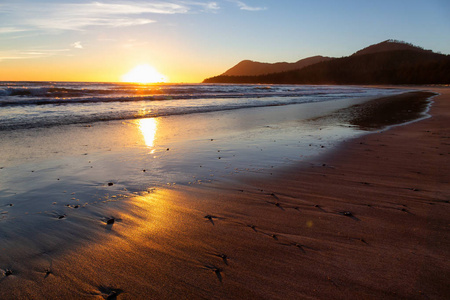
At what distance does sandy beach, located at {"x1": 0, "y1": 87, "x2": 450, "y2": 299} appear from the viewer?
6.88 feet

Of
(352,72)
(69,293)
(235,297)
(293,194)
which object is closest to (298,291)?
(235,297)

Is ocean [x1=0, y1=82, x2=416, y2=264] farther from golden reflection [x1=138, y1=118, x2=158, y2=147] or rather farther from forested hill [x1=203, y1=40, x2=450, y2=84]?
forested hill [x1=203, y1=40, x2=450, y2=84]

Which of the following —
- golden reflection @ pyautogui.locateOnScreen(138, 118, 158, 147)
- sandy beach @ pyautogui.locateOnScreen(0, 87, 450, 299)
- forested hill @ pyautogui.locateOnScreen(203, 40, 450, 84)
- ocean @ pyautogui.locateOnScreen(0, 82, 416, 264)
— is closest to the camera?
sandy beach @ pyautogui.locateOnScreen(0, 87, 450, 299)

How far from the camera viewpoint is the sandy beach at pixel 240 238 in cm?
210

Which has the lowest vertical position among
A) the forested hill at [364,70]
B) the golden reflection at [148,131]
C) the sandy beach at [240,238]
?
the sandy beach at [240,238]

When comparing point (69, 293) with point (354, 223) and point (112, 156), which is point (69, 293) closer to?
point (354, 223)

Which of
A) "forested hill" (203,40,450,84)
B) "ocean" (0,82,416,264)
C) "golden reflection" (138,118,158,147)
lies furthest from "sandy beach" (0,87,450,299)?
"forested hill" (203,40,450,84)

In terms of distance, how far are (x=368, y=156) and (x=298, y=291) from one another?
4851 millimetres

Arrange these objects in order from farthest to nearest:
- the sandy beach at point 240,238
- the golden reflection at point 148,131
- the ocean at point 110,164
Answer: the golden reflection at point 148,131
the ocean at point 110,164
the sandy beach at point 240,238

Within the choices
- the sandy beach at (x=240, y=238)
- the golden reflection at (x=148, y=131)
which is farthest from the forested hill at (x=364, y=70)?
the sandy beach at (x=240, y=238)

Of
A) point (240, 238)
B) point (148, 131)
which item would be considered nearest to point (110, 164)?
point (240, 238)

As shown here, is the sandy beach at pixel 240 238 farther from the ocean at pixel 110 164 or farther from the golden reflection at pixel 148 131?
the golden reflection at pixel 148 131

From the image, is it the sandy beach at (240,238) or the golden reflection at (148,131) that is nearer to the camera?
the sandy beach at (240,238)

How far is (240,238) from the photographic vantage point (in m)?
2.77
